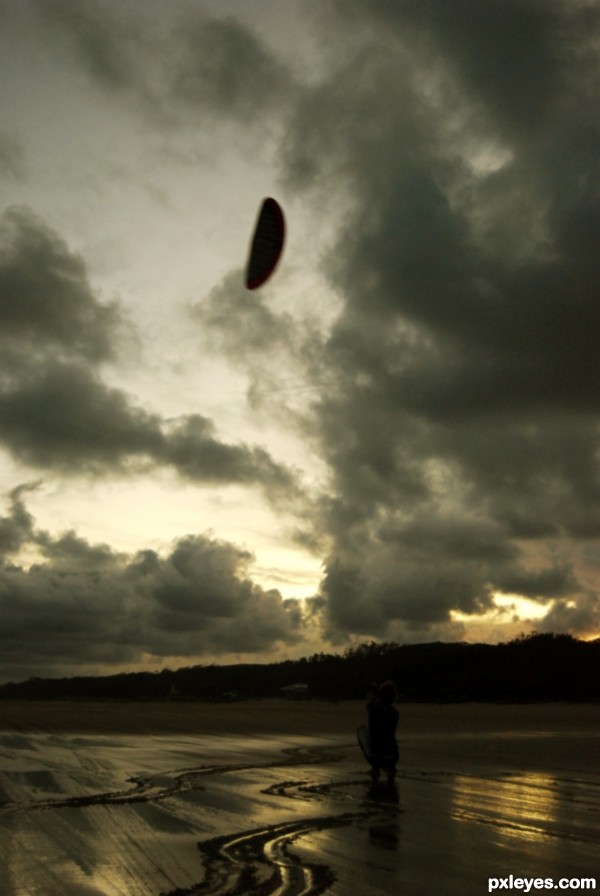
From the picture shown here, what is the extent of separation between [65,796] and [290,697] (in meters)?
81.8

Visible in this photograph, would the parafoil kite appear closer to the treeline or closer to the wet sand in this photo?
the wet sand

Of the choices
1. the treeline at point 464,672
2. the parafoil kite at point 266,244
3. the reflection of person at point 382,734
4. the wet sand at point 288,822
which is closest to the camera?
the wet sand at point 288,822

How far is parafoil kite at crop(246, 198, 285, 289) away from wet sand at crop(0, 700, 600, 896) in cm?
749

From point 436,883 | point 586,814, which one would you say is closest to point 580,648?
point 586,814

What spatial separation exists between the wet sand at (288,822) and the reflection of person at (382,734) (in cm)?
40

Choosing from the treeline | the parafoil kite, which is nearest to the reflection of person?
the parafoil kite

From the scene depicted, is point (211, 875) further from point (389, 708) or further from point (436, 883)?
point (389, 708)

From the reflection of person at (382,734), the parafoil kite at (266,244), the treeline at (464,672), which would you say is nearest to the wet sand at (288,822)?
the reflection of person at (382,734)

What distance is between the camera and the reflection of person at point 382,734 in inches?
643

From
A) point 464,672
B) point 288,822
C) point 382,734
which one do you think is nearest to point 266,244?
point 288,822

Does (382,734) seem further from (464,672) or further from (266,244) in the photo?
(464,672)

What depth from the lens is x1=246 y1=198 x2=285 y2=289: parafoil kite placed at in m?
13.3

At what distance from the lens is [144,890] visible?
7762 millimetres

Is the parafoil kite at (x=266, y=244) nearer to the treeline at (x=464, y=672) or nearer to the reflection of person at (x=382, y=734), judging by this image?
the reflection of person at (x=382, y=734)
